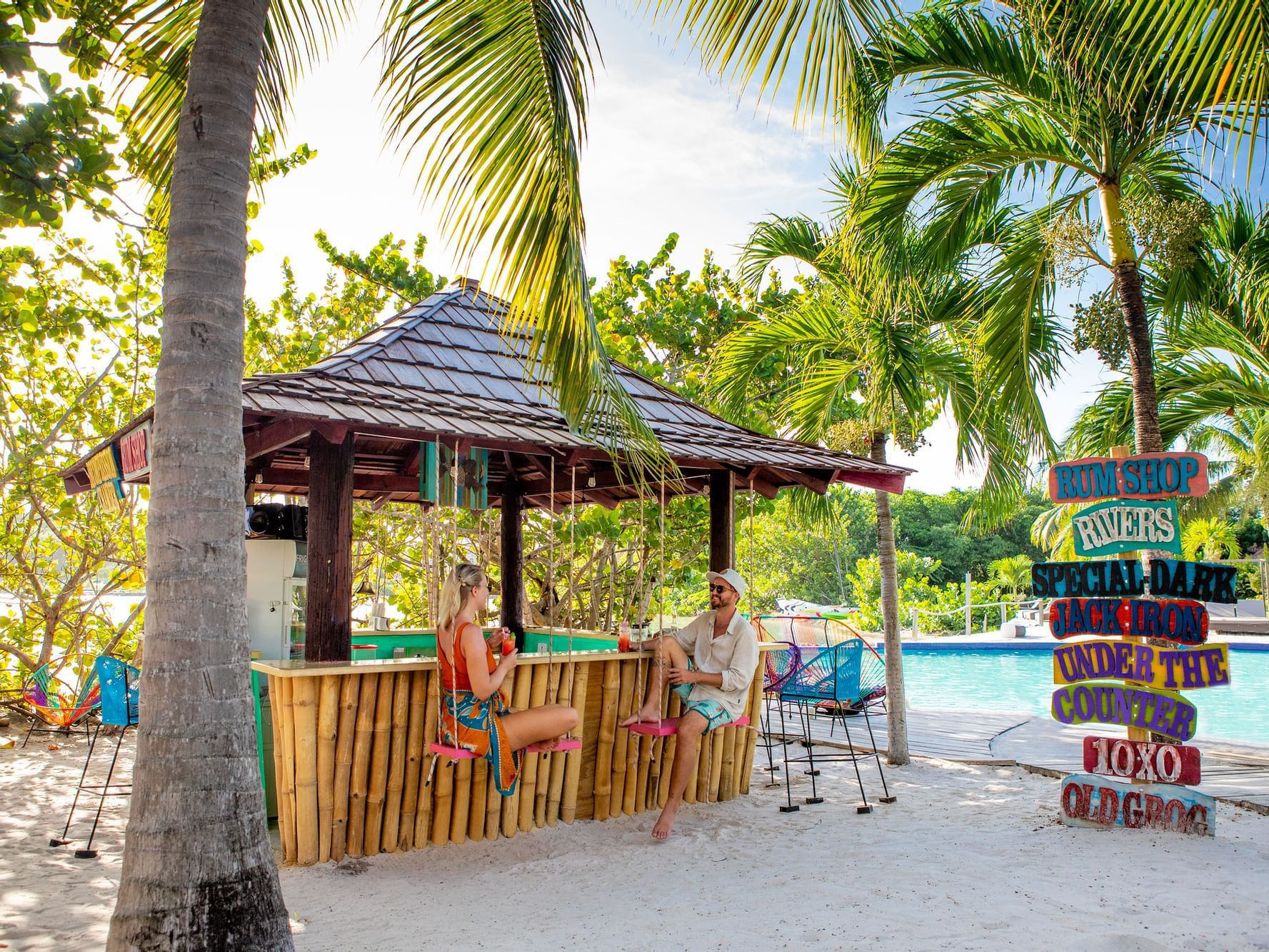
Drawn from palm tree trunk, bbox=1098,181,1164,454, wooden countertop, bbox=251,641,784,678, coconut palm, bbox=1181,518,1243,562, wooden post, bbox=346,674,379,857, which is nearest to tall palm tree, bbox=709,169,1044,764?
palm tree trunk, bbox=1098,181,1164,454

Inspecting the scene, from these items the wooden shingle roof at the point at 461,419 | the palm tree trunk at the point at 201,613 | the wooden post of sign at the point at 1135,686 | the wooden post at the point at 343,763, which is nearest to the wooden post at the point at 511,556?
the wooden shingle roof at the point at 461,419

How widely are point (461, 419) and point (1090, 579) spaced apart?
4.15 metres

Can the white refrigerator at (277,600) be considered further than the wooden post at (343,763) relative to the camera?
Yes

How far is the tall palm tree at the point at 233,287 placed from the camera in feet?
9.43

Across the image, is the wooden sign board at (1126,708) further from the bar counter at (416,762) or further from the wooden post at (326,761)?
the wooden post at (326,761)

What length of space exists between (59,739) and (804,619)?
9.43m

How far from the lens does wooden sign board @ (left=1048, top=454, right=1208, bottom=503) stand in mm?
5504

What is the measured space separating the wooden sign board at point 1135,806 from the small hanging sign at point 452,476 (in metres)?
4.25

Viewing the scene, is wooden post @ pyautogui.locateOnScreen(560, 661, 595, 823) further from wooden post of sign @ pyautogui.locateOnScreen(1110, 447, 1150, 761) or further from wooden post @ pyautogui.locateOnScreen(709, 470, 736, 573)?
wooden post of sign @ pyautogui.locateOnScreen(1110, 447, 1150, 761)

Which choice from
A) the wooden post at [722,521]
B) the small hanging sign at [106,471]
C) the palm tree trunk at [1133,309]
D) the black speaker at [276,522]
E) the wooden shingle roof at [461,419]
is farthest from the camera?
the black speaker at [276,522]

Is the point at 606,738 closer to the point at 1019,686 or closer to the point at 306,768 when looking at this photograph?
the point at 306,768

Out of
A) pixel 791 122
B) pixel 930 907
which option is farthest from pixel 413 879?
pixel 791 122

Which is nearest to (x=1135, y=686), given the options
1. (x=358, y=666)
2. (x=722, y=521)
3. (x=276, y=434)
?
(x=722, y=521)

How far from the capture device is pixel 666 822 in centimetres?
562
